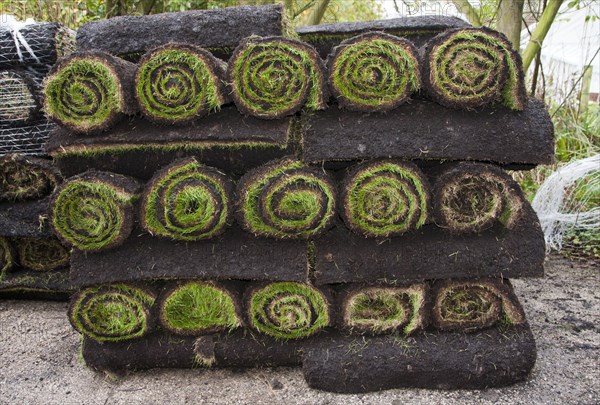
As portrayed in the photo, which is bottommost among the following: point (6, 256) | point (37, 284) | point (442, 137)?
point (37, 284)

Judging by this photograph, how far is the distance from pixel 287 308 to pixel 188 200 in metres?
0.65

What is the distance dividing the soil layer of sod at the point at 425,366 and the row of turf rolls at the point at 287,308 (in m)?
0.10

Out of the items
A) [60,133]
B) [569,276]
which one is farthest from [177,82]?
[569,276]

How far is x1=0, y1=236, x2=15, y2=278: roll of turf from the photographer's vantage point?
3281mm

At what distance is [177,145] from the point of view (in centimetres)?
225

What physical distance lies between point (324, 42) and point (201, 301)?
1430 mm

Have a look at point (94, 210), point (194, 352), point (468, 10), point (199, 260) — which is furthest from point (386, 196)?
point (468, 10)

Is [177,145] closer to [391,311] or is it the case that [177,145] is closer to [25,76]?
[391,311]

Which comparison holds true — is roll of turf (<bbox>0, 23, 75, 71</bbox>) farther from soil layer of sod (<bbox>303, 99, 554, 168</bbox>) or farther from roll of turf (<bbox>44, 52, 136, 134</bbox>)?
soil layer of sod (<bbox>303, 99, 554, 168</bbox>)

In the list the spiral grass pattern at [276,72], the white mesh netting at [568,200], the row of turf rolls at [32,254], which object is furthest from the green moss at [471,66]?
the row of turf rolls at [32,254]

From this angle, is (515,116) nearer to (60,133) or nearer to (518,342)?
(518,342)

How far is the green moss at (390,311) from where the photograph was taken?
7.48 ft

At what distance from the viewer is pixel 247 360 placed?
7.80 ft

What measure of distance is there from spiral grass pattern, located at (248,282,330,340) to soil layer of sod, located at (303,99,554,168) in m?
0.60
